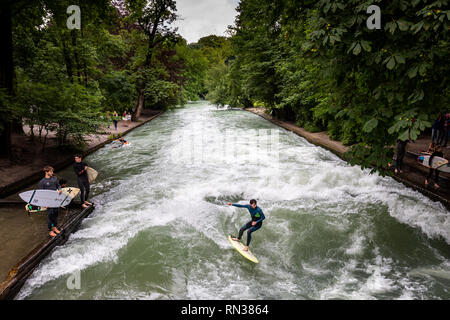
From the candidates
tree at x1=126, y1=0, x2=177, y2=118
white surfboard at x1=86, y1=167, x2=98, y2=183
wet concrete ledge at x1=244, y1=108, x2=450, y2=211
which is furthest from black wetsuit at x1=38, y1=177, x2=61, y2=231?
tree at x1=126, y1=0, x2=177, y2=118

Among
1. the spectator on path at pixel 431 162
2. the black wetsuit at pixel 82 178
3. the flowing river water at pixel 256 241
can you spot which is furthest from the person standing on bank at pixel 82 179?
the spectator on path at pixel 431 162

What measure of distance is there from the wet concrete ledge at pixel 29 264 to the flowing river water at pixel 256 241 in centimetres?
14

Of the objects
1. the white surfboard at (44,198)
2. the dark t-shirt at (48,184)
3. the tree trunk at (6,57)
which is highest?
the tree trunk at (6,57)

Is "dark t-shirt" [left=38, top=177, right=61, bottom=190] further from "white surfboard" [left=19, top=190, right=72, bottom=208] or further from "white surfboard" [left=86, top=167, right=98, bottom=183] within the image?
"white surfboard" [left=86, top=167, right=98, bottom=183]

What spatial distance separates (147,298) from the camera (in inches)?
194

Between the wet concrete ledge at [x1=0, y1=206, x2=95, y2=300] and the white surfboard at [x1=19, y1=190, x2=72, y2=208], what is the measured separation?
2.54 ft

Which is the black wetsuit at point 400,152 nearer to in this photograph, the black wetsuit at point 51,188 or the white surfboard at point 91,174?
the white surfboard at point 91,174

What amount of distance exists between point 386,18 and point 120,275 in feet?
23.1

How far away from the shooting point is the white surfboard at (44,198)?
230 inches

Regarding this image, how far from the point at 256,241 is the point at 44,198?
510 cm

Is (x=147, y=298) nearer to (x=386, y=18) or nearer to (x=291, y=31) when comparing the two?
(x=386, y=18)

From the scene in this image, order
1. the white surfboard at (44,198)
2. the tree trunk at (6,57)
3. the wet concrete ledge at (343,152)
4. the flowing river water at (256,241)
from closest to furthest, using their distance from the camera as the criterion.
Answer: the flowing river water at (256,241), the white surfboard at (44,198), the wet concrete ledge at (343,152), the tree trunk at (6,57)

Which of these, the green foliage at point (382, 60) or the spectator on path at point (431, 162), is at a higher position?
the green foliage at point (382, 60)

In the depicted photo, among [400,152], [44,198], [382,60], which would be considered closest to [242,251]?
[44,198]
